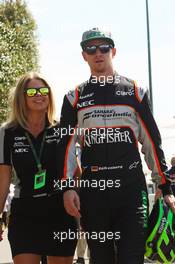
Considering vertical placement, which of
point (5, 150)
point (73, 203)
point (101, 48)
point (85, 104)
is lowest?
point (73, 203)

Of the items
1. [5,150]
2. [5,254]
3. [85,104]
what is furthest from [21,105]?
[5,254]

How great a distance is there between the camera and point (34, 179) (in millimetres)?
4574

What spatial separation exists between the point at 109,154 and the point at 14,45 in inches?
885

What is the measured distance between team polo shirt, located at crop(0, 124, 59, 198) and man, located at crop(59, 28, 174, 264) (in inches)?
16.4

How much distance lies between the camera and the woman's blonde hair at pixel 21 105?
15.6 feet

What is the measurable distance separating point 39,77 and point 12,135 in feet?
1.72

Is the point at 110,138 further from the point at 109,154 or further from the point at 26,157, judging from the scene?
the point at 26,157

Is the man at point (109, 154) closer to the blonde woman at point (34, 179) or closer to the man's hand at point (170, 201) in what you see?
the man's hand at point (170, 201)

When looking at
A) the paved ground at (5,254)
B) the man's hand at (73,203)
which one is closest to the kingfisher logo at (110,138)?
the man's hand at (73,203)

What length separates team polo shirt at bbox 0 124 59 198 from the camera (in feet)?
15.0

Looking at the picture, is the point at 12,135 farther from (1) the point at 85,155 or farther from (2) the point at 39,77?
(1) the point at 85,155

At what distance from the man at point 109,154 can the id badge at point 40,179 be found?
1.36 feet

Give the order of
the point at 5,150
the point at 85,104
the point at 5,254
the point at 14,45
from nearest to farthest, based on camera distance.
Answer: the point at 85,104 → the point at 5,150 → the point at 5,254 → the point at 14,45

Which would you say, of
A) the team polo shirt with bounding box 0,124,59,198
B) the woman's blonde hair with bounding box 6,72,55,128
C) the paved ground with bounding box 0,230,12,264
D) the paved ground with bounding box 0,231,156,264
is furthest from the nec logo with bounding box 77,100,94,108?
the paved ground with bounding box 0,230,12,264
